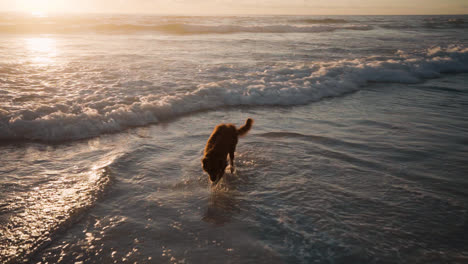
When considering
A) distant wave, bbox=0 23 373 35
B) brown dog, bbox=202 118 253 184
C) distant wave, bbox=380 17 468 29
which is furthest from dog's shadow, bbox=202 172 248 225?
distant wave, bbox=380 17 468 29

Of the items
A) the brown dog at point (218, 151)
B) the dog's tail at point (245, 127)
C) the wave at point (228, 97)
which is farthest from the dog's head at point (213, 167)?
the wave at point (228, 97)

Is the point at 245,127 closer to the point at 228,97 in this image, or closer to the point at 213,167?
the point at 213,167

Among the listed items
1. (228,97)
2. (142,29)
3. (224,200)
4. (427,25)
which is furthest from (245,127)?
(427,25)

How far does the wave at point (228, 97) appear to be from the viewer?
6.98 meters

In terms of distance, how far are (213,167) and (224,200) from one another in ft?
1.70

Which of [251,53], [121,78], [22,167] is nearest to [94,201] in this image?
[22,167]

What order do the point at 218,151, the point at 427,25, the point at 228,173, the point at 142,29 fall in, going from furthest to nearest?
the point at 427,25, the point at 142,29, the point at 228,173, the point at 218,151

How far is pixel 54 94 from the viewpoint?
9094 millimetres

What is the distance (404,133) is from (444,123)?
1517 millimetres

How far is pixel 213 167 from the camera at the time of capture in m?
4.59

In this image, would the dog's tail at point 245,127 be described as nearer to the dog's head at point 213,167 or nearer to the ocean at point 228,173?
the ocean at point 228,173

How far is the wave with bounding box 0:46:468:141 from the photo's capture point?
698 cm

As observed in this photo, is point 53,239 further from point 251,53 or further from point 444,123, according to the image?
point 251,53

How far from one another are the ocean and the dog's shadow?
0.03 meters
